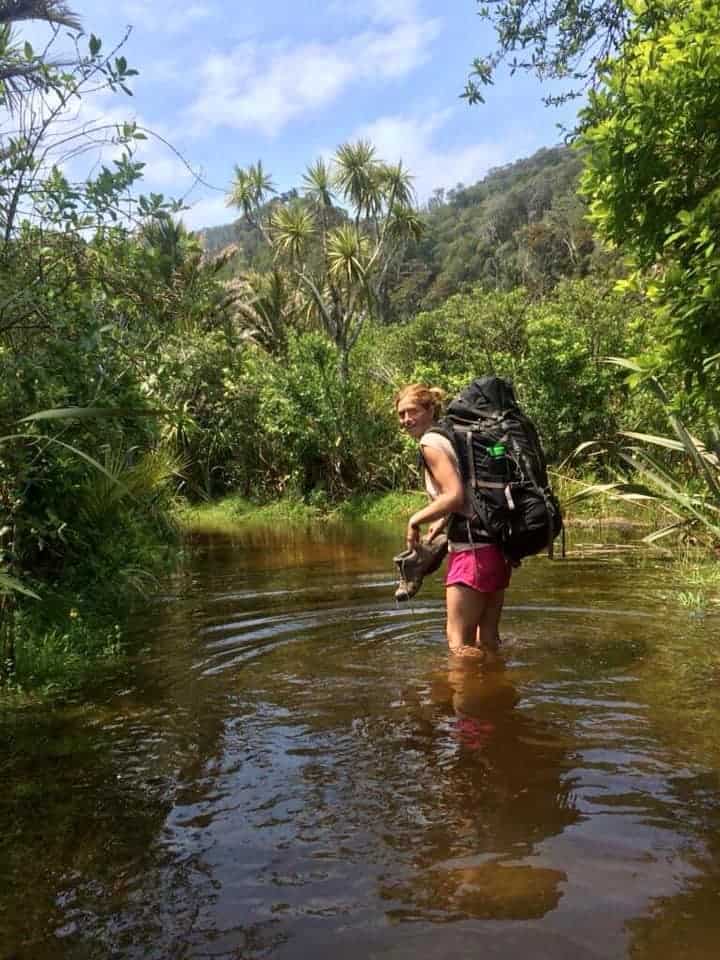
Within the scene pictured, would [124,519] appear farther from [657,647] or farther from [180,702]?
[657,647]

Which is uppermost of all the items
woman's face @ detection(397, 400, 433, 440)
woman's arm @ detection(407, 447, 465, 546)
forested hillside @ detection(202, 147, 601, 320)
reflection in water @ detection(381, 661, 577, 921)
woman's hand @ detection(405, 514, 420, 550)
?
forested hillside @ detection(202, 147, 601, 320)

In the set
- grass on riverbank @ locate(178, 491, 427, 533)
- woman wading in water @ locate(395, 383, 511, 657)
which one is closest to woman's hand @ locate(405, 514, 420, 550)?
woman wading in water @ locate(395, 383, 511, 657)

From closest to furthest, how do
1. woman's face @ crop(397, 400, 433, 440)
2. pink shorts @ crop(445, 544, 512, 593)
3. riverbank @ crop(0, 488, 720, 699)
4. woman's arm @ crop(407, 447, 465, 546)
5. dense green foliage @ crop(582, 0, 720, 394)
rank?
dense green foliage @ crop(582, 0, 720, 394), woman's arm @ crop(407, 447, 465, 546), pink shorts @ crop(445, 544, 512, 593), woman's face @ crop(397, 400, 433, 440), riverbank @ crop(0, 488, 720, 699)

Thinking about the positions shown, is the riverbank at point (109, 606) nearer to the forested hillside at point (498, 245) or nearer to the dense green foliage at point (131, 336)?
the dense green foliage at point (131, 336)

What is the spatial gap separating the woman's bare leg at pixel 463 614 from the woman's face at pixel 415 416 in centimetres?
97

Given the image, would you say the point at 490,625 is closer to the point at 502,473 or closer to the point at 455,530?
the point at 455,530

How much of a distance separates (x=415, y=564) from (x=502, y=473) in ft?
2.80

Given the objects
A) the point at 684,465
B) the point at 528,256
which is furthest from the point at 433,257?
the point at 684,465

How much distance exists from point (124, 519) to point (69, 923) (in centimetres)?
484

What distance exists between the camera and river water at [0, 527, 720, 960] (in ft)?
8.10

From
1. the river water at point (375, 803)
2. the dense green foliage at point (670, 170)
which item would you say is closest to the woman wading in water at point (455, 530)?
the river water at point (375, 803)

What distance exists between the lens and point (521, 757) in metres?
3.79

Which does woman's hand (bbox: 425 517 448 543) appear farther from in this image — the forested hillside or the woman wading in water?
the forested hillside

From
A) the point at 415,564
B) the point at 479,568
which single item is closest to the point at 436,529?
the point at 415,564
